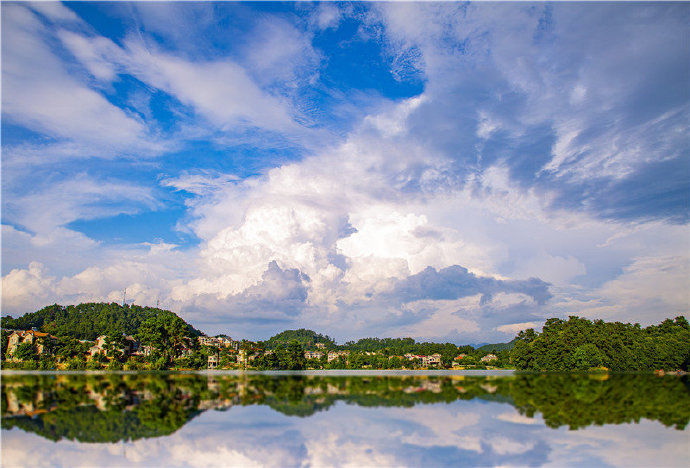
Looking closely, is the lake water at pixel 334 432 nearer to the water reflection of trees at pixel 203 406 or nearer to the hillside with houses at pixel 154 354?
the water reflection of trees at pixel 203 406

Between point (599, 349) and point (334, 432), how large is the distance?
98.0 m

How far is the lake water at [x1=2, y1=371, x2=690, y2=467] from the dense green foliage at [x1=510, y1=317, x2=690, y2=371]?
6947 centimetres

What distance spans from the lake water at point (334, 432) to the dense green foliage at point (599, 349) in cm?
6947

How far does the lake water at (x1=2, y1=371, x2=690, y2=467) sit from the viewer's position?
17.4 metres

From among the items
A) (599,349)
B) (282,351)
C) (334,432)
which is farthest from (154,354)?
(599,349)

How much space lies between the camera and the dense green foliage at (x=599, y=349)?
97250 millimetres

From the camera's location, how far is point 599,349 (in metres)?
100

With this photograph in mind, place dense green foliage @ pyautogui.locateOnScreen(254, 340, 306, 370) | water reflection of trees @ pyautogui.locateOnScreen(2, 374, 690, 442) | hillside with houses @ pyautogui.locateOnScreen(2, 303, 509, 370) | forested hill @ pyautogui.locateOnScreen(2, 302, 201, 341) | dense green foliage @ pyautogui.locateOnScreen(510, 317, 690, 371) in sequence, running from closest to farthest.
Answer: water reflection of trees @ pyautogui.locateOnScreen(2, 374, 690, 442) < hillside with houses @ pyautogui.locateOnScreen(2, 303, 509, 370) < dense green foliage @ pyautogui.locateOnScreen(510, 317, 690, 371) < dense green foliage @ pyautogui.locateOnScreen(254, 340, 306, 370) < forested hill @ pyautogui.locateOnScreen(2, 302, 201, 341)

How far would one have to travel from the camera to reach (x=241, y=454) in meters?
17.8

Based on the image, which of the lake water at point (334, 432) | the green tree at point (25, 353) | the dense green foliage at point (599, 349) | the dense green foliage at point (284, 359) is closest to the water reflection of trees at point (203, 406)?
the lake water at point (334, 432)

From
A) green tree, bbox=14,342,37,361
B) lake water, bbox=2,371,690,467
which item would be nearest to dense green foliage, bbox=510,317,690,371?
lake water, bbox=2,371,690,467

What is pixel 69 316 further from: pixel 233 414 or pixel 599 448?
pixel 599 448

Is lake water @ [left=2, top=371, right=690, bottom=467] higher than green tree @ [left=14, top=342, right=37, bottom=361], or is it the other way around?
green tree @ [left=14, top=342, right=37, bottom=361]

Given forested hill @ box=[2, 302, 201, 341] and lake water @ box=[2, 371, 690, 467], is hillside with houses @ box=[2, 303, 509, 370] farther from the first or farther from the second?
lake water @ box=[2, 371, 690, 467]
